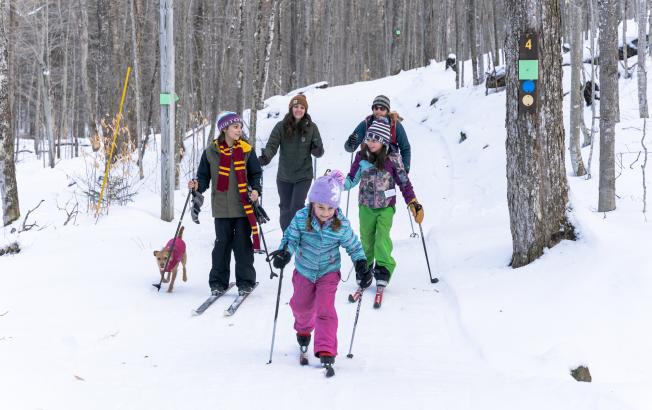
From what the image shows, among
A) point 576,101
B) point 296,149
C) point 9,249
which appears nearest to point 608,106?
point 576,101

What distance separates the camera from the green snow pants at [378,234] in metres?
6.13

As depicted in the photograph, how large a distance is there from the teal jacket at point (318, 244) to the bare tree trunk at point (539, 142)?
2.32 meters

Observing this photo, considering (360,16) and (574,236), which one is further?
(360,16)

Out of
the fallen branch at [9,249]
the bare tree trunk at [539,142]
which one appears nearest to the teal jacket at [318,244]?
the bare tree trunk at [539,142]

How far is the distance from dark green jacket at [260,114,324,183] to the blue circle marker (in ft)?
9.10

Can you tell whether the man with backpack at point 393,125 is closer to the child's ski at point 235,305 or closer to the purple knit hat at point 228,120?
the purple knit hat at point 228,120

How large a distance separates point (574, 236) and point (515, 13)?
7.75ft

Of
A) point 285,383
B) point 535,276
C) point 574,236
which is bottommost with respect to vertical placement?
point 285,383

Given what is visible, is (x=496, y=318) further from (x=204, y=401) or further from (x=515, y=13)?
(x=515, y=13)

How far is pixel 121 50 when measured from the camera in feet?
54.0

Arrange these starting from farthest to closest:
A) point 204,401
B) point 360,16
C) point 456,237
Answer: point 360,16, point 456,237, point 204,401

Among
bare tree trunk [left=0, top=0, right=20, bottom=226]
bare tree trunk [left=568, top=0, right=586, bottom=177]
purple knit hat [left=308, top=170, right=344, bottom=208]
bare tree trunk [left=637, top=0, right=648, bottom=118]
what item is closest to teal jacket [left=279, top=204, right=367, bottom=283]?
purple knit hat [left=308, top=170, right=344, bottom=208]

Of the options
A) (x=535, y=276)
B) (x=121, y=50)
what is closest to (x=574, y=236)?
(x=535, y=276)

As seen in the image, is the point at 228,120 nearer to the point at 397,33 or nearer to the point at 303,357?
the point at 303,357
